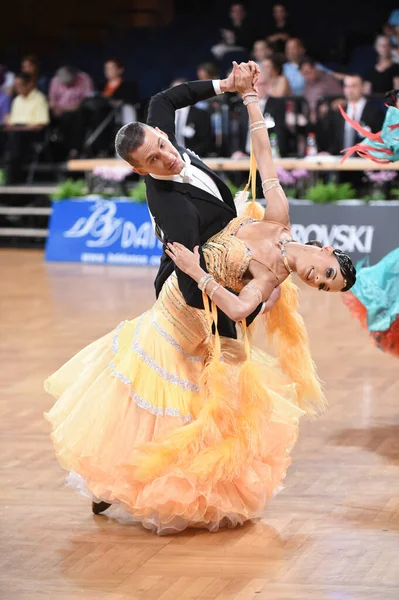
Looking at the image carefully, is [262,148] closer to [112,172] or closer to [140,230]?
[140,230]

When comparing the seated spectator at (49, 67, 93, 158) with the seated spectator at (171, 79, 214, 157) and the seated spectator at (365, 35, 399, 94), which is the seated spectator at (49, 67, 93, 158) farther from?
the seated spectator at (365, 35, 399, 94)

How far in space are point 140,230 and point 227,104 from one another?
1700 millimetres

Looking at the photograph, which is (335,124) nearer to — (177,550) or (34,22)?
(34,22)

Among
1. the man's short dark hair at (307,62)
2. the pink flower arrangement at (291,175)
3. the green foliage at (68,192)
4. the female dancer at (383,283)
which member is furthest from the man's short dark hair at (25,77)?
the female dancer at (383,283)

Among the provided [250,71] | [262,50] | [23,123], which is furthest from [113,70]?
[250,71]

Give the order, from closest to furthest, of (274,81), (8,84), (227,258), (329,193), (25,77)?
(227,258), (329,193), (274,81), (25,77), (8,84)

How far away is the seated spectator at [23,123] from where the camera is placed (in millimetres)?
11906

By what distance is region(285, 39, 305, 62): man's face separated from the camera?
10.6 m

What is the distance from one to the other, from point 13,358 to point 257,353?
107 inches

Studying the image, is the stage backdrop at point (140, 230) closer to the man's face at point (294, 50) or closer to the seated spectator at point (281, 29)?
the man's face at point (294, 50)

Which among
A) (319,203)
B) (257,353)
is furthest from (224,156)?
(257,353)

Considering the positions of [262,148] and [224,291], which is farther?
[262,148]

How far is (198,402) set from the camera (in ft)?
11.5

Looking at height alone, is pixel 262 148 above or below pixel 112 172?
above
